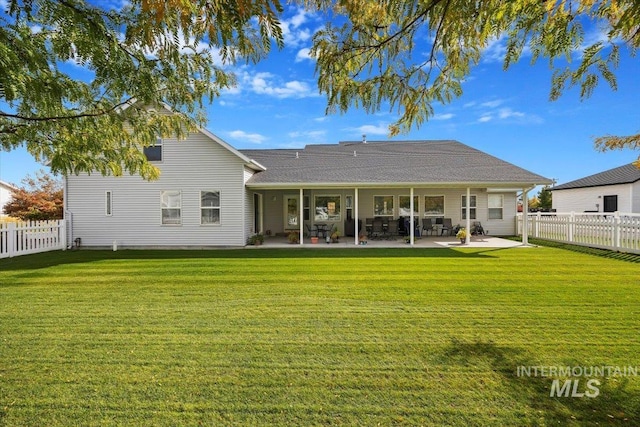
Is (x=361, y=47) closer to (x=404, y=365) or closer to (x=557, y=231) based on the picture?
(x=404, y=365)

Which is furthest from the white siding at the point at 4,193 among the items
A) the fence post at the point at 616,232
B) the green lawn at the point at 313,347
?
the fence post at the point at 616,232

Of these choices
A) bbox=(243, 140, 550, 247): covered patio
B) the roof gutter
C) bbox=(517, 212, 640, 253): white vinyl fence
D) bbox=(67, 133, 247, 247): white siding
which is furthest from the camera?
bbox=(243, 140, 550, 247): covered patio

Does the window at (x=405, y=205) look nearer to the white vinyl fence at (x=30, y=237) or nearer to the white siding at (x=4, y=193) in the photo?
the white vinyl fence at (x=30, y=237)

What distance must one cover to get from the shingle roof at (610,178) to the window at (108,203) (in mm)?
28017

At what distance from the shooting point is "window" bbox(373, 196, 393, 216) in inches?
661

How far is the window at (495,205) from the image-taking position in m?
16.8

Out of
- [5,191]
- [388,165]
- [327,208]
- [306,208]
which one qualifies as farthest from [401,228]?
[5,191]

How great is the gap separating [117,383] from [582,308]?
6357mm

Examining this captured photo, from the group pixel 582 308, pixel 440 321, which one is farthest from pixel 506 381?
pixel 582 308

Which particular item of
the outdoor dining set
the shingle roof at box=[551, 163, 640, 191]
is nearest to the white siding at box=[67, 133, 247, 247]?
the outdoor dining set

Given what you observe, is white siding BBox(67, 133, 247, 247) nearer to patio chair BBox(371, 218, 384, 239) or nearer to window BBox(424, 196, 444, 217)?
patio chair BBox(371, 218, 384, 239)

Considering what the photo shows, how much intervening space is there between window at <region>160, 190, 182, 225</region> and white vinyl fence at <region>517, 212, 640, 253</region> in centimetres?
1579

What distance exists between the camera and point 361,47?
11.7 ft

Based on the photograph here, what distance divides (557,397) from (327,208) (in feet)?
47.2
